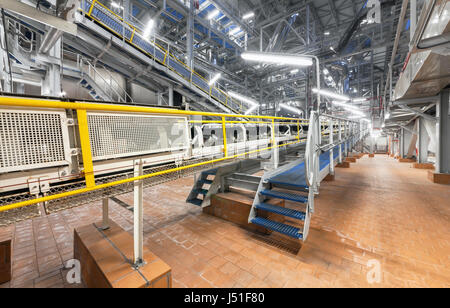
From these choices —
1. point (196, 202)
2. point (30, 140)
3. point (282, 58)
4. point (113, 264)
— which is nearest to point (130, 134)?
point (30, 140)

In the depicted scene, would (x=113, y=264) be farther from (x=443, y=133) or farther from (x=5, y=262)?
(x=443, y=133)

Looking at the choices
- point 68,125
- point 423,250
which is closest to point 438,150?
point 423,250

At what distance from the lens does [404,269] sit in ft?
7.84

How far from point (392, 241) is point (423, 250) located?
1.18 ft

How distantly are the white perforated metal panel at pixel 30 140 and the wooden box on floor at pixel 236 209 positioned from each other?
289 cm

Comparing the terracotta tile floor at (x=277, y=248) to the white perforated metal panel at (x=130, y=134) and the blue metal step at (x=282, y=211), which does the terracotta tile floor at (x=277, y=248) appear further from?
the white perforated metal panel at (x=130, y=134)

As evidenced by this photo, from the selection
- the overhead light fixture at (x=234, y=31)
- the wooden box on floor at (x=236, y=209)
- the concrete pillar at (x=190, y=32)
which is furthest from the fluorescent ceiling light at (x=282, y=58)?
the overhead light fixture at (x=234, y=31)

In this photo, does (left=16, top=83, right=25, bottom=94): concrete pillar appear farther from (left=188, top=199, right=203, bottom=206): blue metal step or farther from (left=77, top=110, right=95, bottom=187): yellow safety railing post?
(left=77, top=110, right=95, bottom=187): yellow safety railing post

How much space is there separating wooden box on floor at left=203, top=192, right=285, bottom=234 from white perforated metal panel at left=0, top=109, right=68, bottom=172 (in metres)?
2.89

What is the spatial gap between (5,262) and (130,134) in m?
2.41

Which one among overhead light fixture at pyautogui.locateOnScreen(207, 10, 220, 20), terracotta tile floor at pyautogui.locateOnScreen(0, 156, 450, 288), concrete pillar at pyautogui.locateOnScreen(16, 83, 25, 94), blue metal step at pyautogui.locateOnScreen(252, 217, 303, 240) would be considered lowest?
terracotta tile floor at pyautogui.locateOnScreen(0, 156, 450, 288)

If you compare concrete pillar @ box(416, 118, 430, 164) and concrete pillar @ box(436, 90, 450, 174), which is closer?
concrete pillar @ box(436, 90, 450, 174)

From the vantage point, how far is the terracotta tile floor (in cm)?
225

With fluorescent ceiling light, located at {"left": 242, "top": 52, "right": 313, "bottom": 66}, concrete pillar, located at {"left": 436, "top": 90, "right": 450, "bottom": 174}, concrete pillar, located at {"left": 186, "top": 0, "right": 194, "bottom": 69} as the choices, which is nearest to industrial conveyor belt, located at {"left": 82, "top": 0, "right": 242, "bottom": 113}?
concrete pillar, located at {"left": 186, "top": 0, "right": 194, "bottom": 69}
